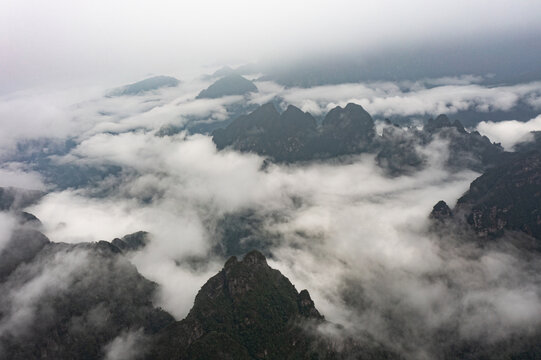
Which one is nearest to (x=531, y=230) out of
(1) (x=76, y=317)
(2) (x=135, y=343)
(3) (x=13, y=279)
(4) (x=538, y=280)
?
(4) (x=538, y=280)

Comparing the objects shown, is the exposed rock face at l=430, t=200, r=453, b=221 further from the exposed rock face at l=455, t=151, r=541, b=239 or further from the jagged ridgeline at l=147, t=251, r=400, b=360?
the jagged ridgeline at l=147, t=251, r=400, b=360

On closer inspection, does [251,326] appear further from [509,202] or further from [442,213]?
[509,202]

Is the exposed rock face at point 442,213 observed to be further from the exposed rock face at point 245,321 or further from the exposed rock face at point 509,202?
the exposed rock face at point 245,321

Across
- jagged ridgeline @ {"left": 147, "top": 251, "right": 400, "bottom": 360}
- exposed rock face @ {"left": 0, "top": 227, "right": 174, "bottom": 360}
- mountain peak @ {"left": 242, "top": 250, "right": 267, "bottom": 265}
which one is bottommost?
exposed rock face @ {"left": 0, "top": 227, "right": 174, "bottom": 360}

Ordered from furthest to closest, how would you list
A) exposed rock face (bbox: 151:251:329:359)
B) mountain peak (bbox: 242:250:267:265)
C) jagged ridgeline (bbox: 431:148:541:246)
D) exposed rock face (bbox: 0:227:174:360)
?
jagged ridgeline (bbox: 431:148:541:246) → mountain peak (bbox: 242:250:267:265) → exposed rock face (bbox: 0:227:174:360) → exposed rock face (bbox: 151:251:329:359)

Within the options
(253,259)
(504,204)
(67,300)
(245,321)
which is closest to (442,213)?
(504,204)

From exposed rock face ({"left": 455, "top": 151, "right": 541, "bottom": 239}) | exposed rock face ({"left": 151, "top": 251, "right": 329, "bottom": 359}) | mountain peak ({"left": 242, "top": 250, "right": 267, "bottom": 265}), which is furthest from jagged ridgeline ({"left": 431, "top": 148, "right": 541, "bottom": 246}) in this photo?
mountain peak ({"left": 242, "top": 250, "right": 267, "bottom": 265})

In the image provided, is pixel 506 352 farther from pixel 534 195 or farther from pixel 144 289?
pixel 144 289
